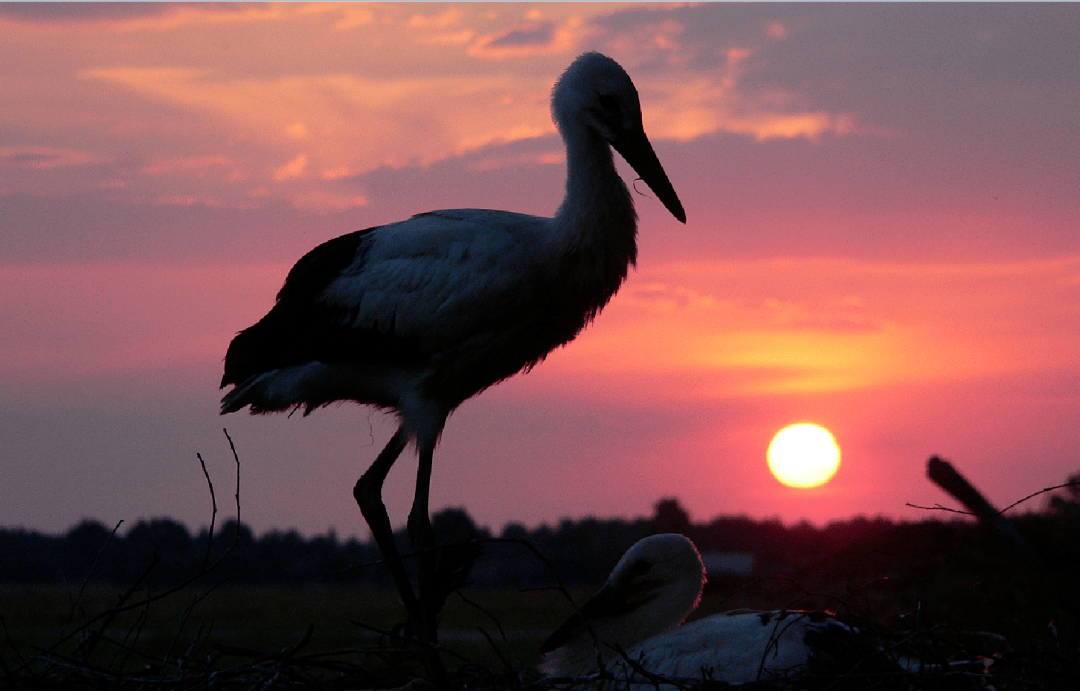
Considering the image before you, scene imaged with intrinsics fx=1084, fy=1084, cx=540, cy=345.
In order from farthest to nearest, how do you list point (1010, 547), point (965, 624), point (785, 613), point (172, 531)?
point (965, 624) < point (172, 531) < point (785, 613) < point (1010, 547)

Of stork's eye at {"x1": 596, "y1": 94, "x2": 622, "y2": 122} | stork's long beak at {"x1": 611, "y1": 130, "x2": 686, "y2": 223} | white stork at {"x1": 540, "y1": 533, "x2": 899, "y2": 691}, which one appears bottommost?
white stork at {"x1": 540, "y1": 533, "x2": 899, "y2": 691}

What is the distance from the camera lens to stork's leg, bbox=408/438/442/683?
4992 mm

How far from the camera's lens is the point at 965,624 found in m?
8.23

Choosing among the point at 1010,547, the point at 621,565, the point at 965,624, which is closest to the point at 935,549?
the point at 965,624

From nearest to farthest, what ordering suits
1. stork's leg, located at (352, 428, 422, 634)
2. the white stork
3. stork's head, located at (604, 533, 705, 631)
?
the white stork
stork's head, located at (604, 533, 705, 631)
stork's leg, located at (352, 428, 422, 634)

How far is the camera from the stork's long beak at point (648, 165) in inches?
196

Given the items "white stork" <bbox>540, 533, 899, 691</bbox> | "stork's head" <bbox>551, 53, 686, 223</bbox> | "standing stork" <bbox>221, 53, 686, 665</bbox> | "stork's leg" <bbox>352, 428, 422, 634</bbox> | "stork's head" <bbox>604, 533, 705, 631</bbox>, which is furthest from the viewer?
"stork's leg" <bbox>352, 428, 422, 634</bbox>

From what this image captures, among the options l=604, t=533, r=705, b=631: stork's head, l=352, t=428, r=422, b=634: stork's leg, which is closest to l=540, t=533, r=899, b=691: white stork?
l=604, t=533, r=705, b=631: stork's head

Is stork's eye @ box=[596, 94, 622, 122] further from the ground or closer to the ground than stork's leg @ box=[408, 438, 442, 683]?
further from the ground

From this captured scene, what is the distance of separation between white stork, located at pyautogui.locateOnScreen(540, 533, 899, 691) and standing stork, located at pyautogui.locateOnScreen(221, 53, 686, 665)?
0.79m

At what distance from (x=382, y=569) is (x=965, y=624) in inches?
196

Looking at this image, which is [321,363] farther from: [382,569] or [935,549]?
[935,549]

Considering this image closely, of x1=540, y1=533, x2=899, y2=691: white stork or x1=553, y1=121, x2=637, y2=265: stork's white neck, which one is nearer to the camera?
x1=540, y1=533, x2=899, y2=691: white stork

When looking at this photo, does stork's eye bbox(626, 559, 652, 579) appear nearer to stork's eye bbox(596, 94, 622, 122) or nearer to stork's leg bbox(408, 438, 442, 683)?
stork's leg bbox(408, 438, 442, 683)
